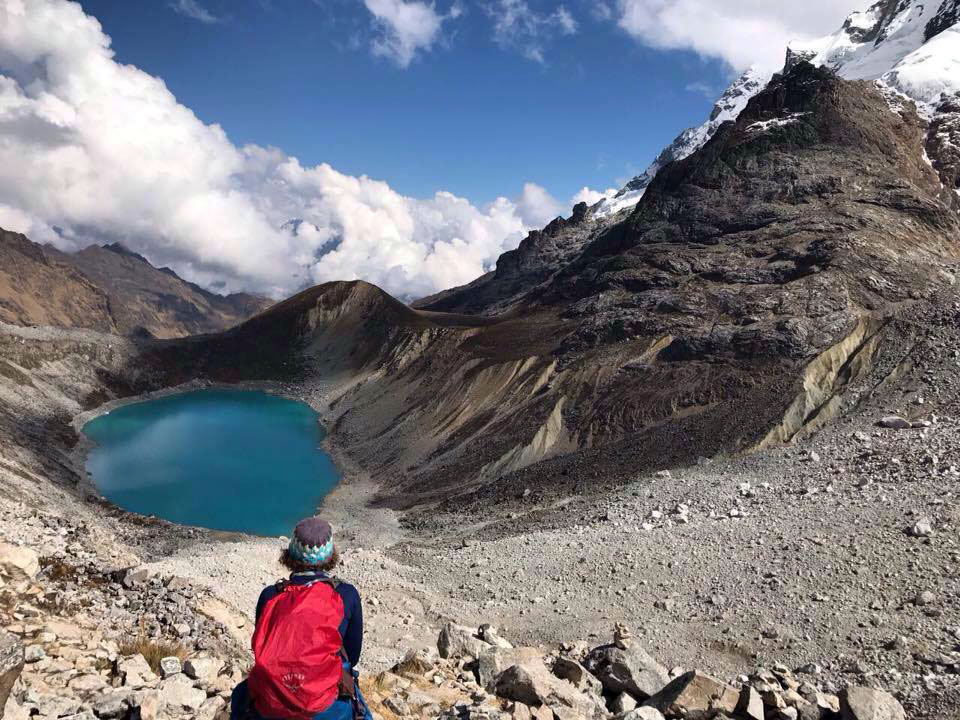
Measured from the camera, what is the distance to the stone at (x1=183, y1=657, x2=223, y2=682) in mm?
9242

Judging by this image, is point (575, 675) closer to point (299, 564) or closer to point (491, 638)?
point (491, 638)

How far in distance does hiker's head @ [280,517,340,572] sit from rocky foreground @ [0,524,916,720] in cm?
296

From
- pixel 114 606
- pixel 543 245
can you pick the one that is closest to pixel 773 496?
pixel 114 606

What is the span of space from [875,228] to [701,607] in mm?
46800

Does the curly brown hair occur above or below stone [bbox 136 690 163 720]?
above

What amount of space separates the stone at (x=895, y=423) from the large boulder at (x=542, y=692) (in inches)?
970

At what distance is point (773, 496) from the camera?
87.0 feet

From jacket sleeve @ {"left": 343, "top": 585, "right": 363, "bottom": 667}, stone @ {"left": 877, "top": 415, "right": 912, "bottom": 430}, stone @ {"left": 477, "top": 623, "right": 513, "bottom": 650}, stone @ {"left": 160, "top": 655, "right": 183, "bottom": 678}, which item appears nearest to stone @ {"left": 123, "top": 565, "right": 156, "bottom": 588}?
stone @ {"left": 160, "top": 655, "right": 183, "bottom": 678}

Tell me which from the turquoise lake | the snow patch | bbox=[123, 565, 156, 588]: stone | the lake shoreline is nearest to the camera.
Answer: bbox=[123, 565, 156, 588]: stone

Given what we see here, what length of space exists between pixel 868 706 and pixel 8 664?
1192 cm

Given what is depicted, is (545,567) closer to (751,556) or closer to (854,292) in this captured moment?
(751,556)

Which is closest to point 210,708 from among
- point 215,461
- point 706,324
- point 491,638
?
point 491,638

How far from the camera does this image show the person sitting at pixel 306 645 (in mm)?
5734

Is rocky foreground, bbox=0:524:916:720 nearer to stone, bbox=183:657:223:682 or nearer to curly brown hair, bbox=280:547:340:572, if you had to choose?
stone, bbox=183:657:223:682
